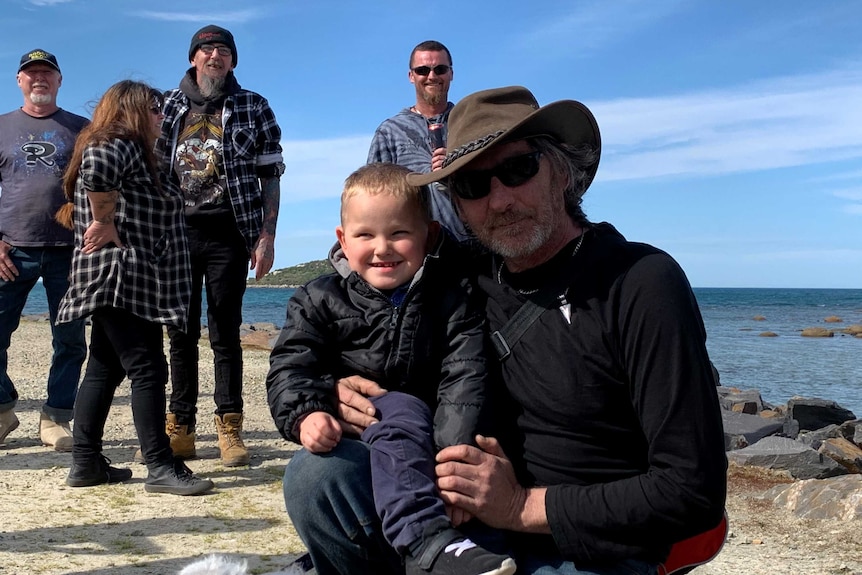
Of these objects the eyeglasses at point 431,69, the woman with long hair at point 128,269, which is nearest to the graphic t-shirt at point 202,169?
the woman with long hair at point 128,269

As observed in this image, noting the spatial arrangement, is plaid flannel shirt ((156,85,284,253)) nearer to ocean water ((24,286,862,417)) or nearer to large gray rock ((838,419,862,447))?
large gray rock ((838,419,862,447))

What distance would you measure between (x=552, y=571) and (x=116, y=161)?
130 inches

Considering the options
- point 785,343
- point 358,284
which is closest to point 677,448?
point 358,284

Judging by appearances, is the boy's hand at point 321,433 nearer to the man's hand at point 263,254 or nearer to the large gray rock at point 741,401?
the man's hand at point 263,254

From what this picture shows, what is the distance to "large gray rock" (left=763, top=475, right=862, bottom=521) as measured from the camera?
4906 mm

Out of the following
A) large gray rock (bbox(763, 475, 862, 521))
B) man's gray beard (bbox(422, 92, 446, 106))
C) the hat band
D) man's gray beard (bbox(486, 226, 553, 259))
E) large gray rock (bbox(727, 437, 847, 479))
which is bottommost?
large gray rock (bbox(727, 437, 847, 479))

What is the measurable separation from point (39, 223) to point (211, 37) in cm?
196

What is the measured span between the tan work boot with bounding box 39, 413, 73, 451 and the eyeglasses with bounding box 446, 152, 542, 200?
4565 millimetres

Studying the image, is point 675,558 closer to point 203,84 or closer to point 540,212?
point 540,212

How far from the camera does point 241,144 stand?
16.9 feet

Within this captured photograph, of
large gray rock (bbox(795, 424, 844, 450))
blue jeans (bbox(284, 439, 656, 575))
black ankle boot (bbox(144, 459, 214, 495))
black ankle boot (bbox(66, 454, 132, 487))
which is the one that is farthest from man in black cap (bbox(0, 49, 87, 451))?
large gray rock (bbox(795, 424, 844, 450))

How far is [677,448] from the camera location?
83.4 inches

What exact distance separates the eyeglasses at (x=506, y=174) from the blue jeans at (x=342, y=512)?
34.6 inches

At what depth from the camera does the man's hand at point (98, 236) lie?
14.7ft
